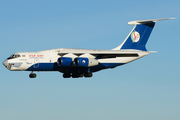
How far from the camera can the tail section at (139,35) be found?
30.3 m

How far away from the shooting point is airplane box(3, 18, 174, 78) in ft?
85.3

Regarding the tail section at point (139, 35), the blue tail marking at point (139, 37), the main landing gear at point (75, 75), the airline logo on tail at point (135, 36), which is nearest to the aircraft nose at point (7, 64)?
the main landing gear at point (75, 75)

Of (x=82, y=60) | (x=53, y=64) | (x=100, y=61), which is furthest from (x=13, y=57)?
(x=100, y=61)

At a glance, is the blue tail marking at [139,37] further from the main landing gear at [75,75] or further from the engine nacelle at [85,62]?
the main landing gear at [75,75]

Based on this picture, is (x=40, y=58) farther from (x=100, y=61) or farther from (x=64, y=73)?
(x=100, y=61)

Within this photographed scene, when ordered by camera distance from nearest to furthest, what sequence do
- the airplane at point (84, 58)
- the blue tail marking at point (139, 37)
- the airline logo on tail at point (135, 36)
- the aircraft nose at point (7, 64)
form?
1. the aircraft nose at point (7, 64)
2. the airplane at point (84, 58)
3. the blue tail marking at point (139, 37)
4. the airline logo on tail at point (135, 36)

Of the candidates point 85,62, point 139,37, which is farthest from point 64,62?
point 139,37

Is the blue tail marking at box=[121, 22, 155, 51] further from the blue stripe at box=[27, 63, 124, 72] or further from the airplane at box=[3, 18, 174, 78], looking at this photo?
the blue stripe at box=[27, 63, 124, 72]

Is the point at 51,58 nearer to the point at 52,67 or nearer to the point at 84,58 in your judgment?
the point at 52,67

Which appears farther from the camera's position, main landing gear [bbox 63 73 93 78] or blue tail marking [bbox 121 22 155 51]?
blue tail marking [bbox 121 22 155 51]

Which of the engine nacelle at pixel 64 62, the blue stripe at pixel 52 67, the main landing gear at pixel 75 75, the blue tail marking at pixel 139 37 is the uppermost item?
the blue tail marking at pixel 139 37

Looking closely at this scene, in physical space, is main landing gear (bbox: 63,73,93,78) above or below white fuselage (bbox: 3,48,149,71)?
below

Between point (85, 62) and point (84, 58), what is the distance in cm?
36

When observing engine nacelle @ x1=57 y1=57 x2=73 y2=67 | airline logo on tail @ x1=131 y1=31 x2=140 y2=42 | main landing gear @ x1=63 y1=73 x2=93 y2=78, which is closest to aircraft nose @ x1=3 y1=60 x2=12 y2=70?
engine nacelle @ x1=57 y1=57 x2=73 y2=67
